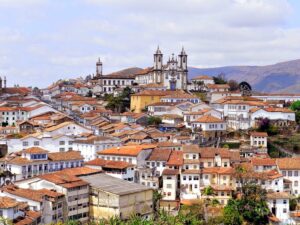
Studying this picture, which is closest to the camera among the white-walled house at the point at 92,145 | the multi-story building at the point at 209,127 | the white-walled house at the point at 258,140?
the white-walled house at the point at 92,145

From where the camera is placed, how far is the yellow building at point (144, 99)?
207 ft

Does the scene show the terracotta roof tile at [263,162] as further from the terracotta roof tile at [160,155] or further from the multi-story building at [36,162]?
the multi-story building at [36,162]

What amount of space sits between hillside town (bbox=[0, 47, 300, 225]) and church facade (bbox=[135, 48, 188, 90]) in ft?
24.7

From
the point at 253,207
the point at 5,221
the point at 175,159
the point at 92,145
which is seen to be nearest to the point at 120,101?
the point at 92,145

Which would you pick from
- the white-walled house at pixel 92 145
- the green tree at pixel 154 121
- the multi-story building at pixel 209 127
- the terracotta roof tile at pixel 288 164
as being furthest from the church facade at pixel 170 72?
the terracotta roof tile at pixel 288 164

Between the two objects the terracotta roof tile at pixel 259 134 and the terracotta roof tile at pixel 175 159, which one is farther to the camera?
the terracotta roof tile at pixel 259 134

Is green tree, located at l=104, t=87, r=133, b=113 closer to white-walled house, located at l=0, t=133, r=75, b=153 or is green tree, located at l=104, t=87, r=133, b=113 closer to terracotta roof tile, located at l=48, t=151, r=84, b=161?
white-walled house, located at l=0, t=133, r=75, b=153

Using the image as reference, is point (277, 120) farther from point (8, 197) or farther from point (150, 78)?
point (8, 197)

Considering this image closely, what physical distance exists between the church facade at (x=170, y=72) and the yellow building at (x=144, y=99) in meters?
6.26

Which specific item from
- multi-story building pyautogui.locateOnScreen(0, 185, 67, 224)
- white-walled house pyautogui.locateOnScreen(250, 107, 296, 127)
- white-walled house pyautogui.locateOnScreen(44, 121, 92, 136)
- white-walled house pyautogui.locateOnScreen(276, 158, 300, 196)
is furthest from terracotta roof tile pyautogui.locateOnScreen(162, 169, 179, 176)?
white-walled house pyautogui.locateOnScreen(250, 107, 296, 127)

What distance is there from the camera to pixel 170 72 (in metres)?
71.6

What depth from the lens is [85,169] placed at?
125 feet

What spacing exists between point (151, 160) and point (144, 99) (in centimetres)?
2319

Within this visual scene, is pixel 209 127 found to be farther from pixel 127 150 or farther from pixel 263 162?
pixel 127 150
